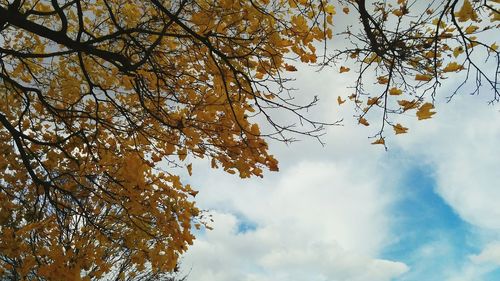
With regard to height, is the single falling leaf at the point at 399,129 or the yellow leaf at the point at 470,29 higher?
the yellow leaf at the point at 470,29

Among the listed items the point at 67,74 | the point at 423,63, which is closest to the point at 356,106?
the point at 423,63

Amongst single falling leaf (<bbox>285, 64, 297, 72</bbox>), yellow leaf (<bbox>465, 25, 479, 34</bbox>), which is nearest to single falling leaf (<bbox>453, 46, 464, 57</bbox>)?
yellow leaf (<bbox>465, 25, 479, 34</bbox>)

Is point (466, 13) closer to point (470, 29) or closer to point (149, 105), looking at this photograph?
point (470, 29)

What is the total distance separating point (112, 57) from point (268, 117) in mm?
1654

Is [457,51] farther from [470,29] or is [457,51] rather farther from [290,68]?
[290,68]

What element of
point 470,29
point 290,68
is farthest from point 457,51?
point 290,68

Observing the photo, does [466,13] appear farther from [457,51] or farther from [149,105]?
[149,105]

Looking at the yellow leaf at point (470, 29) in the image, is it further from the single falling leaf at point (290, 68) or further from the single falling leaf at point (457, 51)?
the single falling leaf at point (290, 68)

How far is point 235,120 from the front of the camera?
12.5ft

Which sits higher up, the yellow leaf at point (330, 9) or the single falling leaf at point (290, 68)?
the yellow leaf at point (330, 9)

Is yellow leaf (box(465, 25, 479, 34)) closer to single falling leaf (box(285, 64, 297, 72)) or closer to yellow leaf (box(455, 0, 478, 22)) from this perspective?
yellow leaf (box(455, 0, 478, 22))

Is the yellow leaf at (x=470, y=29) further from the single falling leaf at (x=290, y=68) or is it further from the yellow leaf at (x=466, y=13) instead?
the single falling leaf at (x=290, y=68)

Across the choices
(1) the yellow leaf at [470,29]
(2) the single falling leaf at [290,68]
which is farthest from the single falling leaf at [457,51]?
(2) the single falling leaf at [290,68]

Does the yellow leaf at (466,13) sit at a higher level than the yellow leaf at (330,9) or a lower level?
lower
